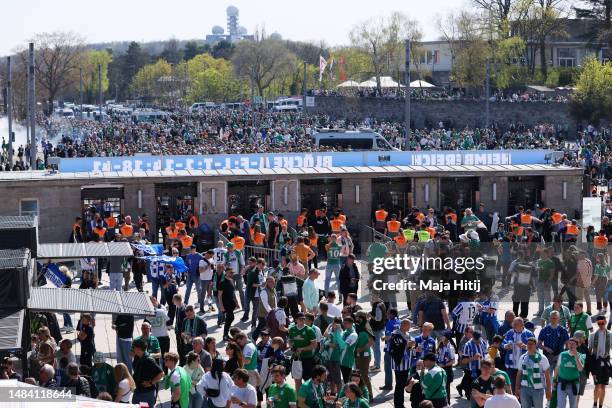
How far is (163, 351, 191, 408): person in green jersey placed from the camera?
15.6 meters

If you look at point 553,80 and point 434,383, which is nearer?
point 434,383

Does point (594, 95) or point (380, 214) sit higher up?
point (594, 95)

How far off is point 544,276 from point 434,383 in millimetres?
8229

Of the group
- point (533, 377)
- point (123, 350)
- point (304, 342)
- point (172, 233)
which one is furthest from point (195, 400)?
point (172, 233)

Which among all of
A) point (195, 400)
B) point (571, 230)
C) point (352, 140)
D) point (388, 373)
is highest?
point (352, 140)

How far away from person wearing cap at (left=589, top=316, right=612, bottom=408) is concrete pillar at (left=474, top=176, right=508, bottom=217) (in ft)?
58.5

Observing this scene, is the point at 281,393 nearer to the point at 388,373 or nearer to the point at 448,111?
the point at 388,373

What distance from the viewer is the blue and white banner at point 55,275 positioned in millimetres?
23484

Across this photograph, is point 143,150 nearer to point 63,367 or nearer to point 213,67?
point 63,367

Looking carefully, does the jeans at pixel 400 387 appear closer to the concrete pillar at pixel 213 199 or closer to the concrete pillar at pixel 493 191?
the concrete pillar at pixel 213 199

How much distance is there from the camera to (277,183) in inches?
1353

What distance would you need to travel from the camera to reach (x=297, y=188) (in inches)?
1353

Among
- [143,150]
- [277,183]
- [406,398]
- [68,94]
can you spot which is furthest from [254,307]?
[68,94]

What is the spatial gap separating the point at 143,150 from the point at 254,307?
3944cm
